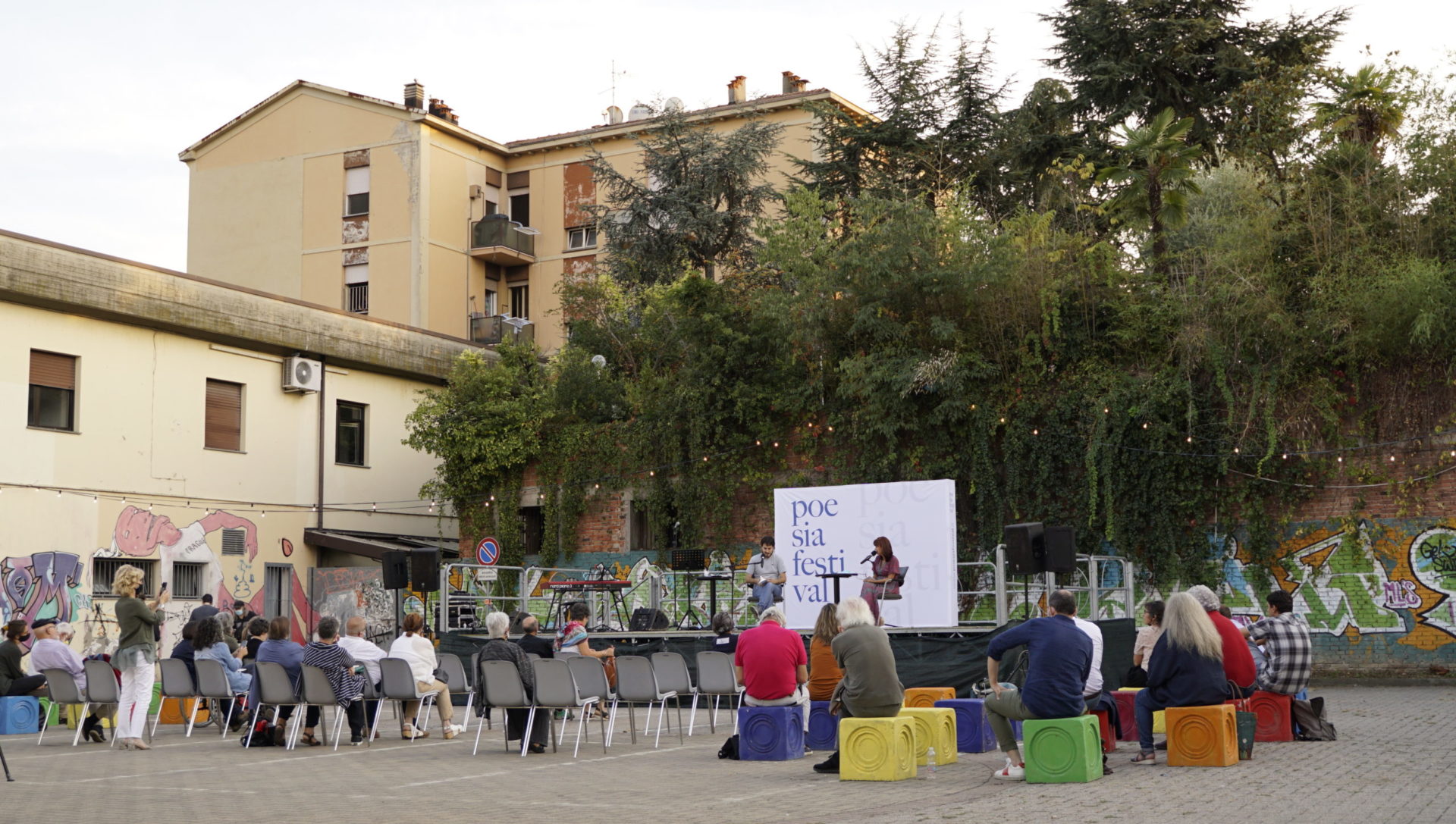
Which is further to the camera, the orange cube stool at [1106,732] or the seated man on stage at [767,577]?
the seated man on stage at [767,577]

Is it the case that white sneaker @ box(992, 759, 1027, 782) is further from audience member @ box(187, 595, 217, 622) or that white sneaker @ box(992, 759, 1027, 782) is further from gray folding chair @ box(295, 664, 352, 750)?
audience member @ box(187, 595, 217, 622)

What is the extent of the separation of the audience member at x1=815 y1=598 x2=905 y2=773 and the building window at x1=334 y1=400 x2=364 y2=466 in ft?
65.3

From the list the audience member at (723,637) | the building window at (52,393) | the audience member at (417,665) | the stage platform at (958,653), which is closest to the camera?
the audience member at (417,665)

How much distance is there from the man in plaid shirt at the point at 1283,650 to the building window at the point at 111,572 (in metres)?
17.6

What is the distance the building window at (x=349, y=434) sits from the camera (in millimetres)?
28391

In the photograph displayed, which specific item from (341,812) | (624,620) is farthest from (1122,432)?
(341,812)

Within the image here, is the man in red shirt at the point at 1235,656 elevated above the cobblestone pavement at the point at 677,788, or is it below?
above

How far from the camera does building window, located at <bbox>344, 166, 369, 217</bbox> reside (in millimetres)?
39156

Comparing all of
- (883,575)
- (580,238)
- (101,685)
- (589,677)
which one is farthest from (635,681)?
(580,238)

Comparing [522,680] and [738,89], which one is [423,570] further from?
[738,89]

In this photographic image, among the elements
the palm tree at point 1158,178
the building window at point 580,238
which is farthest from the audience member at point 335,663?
the building window at point 580,238

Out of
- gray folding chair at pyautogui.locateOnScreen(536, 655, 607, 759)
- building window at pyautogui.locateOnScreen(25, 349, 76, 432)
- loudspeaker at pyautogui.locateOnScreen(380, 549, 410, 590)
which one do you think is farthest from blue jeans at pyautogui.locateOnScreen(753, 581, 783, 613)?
building window at pyautogui.locateOnScreen(25, 349, 76, 432)

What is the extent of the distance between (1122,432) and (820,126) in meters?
13.6

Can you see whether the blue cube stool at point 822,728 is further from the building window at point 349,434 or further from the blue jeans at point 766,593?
the building window at point 349,434
